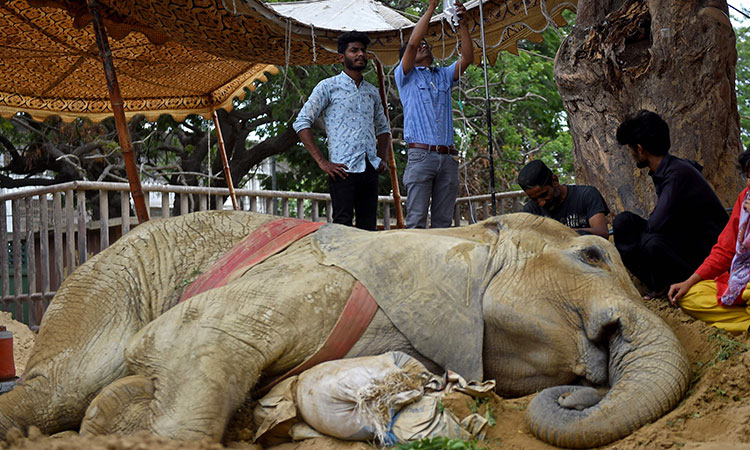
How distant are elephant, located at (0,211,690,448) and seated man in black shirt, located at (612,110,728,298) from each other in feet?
2.23

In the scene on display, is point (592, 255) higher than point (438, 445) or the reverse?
higher

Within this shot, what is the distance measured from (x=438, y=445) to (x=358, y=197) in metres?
3.42

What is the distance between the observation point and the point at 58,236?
312 inches

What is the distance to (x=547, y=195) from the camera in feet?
15.5

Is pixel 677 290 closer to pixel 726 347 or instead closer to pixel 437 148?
pixel 726 347

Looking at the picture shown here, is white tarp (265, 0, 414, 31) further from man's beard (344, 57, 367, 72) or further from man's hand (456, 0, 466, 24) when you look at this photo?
man's hand (456, 0, 466, 24)

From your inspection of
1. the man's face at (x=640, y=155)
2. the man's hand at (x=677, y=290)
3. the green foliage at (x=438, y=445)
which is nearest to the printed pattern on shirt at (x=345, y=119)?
the man's face at (x=640, y=155)

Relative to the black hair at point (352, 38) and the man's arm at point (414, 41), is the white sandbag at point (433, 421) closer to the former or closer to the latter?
the man's arm at point (414, 41)

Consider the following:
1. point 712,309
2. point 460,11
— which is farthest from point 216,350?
point 460,11

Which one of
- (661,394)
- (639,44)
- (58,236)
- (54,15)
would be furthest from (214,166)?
(661,394)

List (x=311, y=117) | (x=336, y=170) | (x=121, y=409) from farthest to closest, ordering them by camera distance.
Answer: (x=311, y=117)
(x=336, y=170)
(x=121, y=409)

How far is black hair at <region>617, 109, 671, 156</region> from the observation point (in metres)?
4.07

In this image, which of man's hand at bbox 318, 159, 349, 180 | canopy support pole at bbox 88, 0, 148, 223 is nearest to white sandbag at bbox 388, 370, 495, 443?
man's hand at bbox 318, 159, 349, 180

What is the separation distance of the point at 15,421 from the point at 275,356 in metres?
1.27
